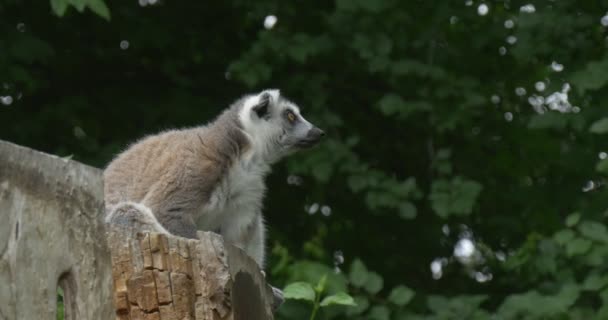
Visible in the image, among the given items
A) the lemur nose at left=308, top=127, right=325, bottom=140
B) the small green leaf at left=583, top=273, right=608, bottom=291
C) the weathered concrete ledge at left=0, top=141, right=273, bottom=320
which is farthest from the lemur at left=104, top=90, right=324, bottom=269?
the weathered concrete ledge at left=0, top=141, right=273, bottom=320

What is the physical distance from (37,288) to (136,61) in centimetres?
719

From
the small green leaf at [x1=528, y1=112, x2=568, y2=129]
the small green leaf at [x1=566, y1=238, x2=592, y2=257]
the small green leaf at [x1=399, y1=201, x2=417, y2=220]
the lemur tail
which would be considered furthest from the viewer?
the small green leaf at [x1=399, y1=201, x2=417, y2=220]

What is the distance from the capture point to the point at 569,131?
9.24 m

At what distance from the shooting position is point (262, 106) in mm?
6711

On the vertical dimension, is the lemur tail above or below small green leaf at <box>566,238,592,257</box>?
above

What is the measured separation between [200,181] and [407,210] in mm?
2814

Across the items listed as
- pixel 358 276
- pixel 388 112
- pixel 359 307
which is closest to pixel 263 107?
pixel 358 276

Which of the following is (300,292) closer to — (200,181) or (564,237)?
(200,181)

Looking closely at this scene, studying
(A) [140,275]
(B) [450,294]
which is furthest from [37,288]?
(B) [450,294]

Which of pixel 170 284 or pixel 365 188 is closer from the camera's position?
pixel 170 284

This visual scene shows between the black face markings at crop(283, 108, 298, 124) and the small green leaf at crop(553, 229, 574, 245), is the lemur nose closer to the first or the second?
the black face markings at crop(283, 108, 298, 124)

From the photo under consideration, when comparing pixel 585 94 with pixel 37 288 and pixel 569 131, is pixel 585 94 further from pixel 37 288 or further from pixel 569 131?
pixel 37 288

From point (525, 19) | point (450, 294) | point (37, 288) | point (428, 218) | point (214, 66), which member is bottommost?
point (37, 288)

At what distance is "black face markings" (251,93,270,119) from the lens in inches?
262
